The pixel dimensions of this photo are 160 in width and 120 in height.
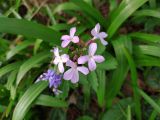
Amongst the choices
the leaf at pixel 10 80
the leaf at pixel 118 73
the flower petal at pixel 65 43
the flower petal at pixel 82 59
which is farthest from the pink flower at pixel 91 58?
the leaf at pixel 10 80

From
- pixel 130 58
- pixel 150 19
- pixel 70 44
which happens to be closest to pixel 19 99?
pixel 70 44

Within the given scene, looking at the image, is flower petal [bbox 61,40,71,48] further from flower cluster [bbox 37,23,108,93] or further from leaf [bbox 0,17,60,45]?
leaf [bbox 0,17,60,45]

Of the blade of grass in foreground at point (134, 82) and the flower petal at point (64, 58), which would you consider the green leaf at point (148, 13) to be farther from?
the flower petal at point (64, 58)

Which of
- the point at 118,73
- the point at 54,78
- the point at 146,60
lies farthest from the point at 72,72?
the point at 146,60

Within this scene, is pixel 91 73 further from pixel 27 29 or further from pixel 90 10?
pixel 90 10

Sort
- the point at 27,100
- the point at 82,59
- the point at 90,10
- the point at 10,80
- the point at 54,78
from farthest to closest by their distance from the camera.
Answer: the point at 90,10, the point at 10,80, the point at 27,100, the point at 54,78, the point at 82,59
